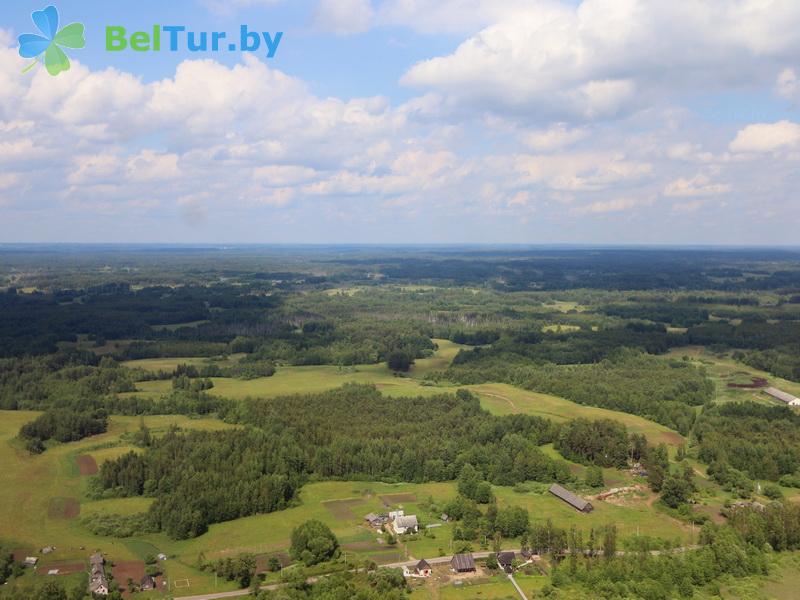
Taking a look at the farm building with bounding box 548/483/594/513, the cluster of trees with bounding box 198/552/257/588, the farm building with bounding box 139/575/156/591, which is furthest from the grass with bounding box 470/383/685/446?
the farm building with bounding box 139/575/156/591

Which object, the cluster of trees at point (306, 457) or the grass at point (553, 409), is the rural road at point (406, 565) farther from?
the grass at point (553, 409)

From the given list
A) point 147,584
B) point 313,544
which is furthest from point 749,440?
point 147,584

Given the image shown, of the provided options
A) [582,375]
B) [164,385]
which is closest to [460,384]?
[582,375]

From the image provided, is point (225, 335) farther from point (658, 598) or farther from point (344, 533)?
point (658, 598)

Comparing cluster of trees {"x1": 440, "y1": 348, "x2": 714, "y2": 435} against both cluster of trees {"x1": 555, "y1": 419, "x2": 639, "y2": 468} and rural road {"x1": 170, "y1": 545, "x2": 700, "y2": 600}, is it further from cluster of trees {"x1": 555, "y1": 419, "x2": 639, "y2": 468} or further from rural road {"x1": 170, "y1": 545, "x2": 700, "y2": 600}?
rural road {"x1": 170, "y1": 545, "x2": 700, "y2": 600}

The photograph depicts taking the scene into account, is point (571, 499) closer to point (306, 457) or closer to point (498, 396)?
point (306, 457)

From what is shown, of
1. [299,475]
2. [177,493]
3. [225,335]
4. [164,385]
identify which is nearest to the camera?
[177,493]
